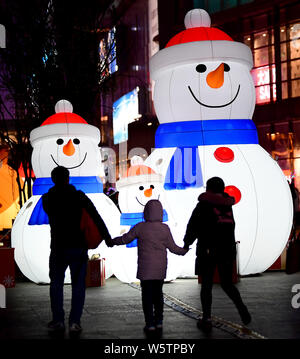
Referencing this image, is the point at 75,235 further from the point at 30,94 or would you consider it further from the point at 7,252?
the point at 30,94

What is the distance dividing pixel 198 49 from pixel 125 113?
39073mm

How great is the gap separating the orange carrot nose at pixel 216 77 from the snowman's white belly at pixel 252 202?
949 mm

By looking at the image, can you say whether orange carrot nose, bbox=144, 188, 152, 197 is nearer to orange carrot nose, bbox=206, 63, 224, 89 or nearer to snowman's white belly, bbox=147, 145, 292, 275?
snowman's white belly, bbox=147, 145, 292, 275

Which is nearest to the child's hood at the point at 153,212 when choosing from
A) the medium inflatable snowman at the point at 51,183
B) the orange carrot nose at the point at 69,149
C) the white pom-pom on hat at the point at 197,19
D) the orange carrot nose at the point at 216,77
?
the orange carrot nose at the point at 216,77

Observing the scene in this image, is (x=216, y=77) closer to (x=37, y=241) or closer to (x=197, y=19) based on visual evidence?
(x=197, y=19)

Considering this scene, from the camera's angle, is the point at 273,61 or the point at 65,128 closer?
the point at 65,128

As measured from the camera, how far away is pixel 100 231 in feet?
24.2

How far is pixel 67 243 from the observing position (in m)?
7.30

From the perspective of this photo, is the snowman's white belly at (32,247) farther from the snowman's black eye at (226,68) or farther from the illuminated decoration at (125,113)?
the illuminated decoration at (125,113)

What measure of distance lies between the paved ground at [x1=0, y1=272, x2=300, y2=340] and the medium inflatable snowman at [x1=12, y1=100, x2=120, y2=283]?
475 millimetres

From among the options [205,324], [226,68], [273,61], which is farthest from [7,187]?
[205,324]

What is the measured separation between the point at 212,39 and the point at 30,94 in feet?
25.5

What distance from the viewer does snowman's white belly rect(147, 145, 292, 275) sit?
10695 millimetres

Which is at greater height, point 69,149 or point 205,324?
point 69,149
